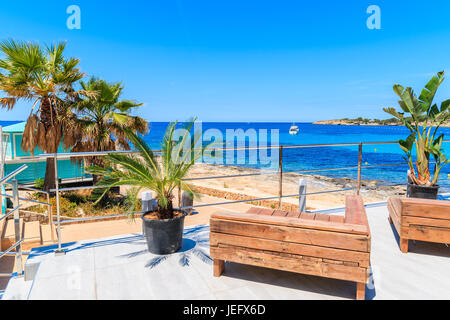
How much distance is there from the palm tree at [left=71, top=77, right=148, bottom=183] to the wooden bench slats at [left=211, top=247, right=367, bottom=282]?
32.6ft

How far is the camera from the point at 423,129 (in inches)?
199

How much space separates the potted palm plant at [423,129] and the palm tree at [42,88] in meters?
11.3

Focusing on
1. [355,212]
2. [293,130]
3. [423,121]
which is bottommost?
[355,212]

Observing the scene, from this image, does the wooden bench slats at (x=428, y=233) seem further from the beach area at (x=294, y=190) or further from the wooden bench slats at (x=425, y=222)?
the beach area at (x=294, y=190)

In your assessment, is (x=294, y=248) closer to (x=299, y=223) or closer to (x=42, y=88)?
(x=299, y=223)

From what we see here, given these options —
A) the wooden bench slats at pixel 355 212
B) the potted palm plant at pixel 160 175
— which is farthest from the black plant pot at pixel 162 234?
the wooden bench slats at pixel 355 212

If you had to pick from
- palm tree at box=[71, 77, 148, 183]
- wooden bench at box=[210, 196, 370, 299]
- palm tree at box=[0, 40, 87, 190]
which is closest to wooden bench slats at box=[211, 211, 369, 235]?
wooden bench at box=[210, 196, 370, 299]

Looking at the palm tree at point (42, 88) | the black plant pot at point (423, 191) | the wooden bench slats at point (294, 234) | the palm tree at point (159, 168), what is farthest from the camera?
the palm tree at point (42, 88)

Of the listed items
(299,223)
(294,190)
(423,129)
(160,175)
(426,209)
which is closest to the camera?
(299,223)

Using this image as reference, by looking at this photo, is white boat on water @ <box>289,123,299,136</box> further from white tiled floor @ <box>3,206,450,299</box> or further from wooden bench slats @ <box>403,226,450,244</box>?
wooden bench slats @ <box>403,226,450,244</box>

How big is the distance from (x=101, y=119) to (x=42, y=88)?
232 cm

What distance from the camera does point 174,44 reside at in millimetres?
48844

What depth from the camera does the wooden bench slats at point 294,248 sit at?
216 centimetres

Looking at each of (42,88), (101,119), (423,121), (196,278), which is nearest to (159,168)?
(196,278)
